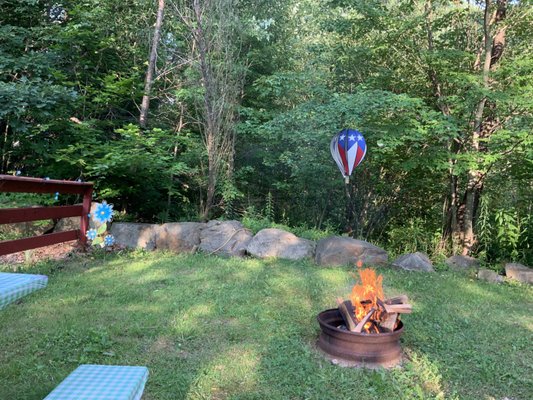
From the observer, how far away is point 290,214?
9.50m

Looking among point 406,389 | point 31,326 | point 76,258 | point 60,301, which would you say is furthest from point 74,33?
point 406,389

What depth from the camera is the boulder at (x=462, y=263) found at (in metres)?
6.34

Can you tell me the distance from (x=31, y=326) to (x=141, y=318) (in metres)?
0.90

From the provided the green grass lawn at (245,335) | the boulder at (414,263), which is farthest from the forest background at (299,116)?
the green grass lawn at (245,335)

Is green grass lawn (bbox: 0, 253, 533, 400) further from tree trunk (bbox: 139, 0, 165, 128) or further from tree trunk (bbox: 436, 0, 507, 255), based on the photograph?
tree trunk (bbox: 139, 0, 165, 128)

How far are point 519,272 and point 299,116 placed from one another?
442cm

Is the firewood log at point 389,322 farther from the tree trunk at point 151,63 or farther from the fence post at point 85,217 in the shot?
the tree trunk at point 151,63

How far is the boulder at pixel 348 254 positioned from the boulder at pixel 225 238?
1304 millimetres

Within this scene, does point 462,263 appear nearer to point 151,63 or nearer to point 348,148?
point 348,148

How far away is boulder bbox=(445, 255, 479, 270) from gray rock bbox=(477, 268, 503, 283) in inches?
14.4

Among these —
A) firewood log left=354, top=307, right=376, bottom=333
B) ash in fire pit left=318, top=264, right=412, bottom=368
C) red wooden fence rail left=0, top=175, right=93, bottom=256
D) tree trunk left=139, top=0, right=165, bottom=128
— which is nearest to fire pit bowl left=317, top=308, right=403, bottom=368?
ash in fire pit left=318, top=264, right=412, bottom=368

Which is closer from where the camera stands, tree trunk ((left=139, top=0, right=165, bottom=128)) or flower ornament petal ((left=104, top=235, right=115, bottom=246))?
flower ornament petal ((left=104, top=235, right=115, bottom=246))

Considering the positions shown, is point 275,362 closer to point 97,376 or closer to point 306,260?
point 97,376

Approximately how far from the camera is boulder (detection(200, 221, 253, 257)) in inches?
267
